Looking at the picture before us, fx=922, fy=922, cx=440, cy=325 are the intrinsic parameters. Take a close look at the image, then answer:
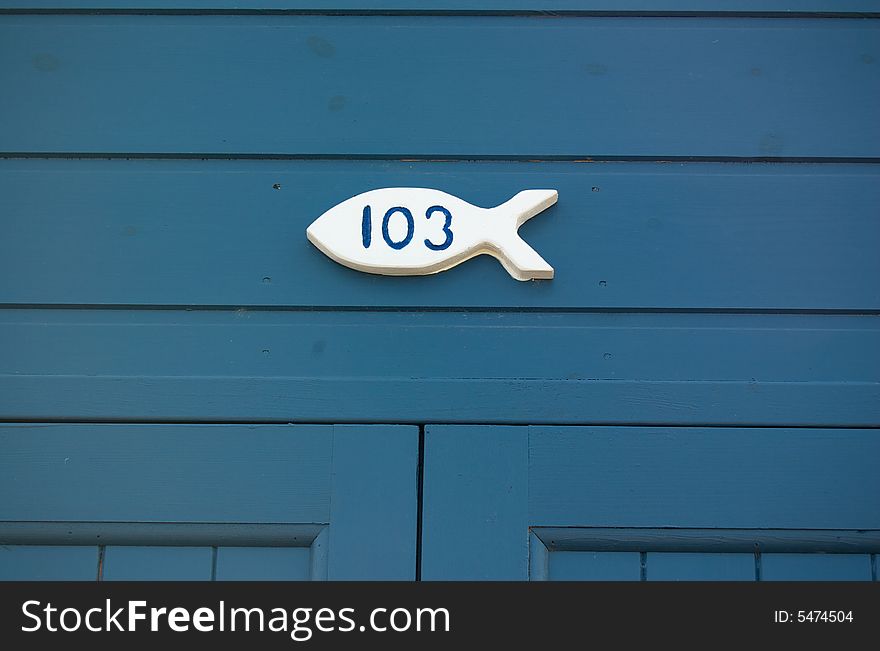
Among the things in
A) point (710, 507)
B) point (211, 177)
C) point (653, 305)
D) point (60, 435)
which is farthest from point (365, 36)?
point (710, 507)

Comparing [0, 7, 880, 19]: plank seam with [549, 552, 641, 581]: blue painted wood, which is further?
[0, 7, 880, 19]: plank seam

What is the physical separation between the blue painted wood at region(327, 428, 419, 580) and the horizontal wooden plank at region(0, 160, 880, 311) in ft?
0.69

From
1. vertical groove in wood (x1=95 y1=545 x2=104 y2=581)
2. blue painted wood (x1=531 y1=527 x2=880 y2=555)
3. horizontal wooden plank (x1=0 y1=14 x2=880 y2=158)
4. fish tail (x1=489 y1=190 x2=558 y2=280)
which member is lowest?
vertical groove in wood (x1=95 y1=545 x2=104 y2=581)

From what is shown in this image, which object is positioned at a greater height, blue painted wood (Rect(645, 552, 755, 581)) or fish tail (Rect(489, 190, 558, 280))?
fish tail (Rect(489, 190, 558, 280))

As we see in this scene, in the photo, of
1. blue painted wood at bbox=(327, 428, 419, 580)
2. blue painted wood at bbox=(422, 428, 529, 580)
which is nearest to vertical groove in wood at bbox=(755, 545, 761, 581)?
blue painted wood at bbox=(422, 428, 529, 580)

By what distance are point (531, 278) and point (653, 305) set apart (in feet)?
0.62

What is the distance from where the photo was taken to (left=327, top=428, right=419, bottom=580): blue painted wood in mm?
1334

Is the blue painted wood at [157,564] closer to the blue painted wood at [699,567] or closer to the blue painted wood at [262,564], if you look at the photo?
the blue painted wood at [262,564]

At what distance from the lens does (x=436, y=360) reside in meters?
1.39

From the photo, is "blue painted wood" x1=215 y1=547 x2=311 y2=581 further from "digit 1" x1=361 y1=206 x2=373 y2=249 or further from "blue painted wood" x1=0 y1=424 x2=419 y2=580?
"digit 1" x1=361 y1=206 x2=373 y2=249

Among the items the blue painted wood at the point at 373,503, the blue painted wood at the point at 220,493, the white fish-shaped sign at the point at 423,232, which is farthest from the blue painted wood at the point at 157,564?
the white fish-shaped sign at the point at 423,232

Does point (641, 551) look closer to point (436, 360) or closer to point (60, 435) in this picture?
point (436, 360)
